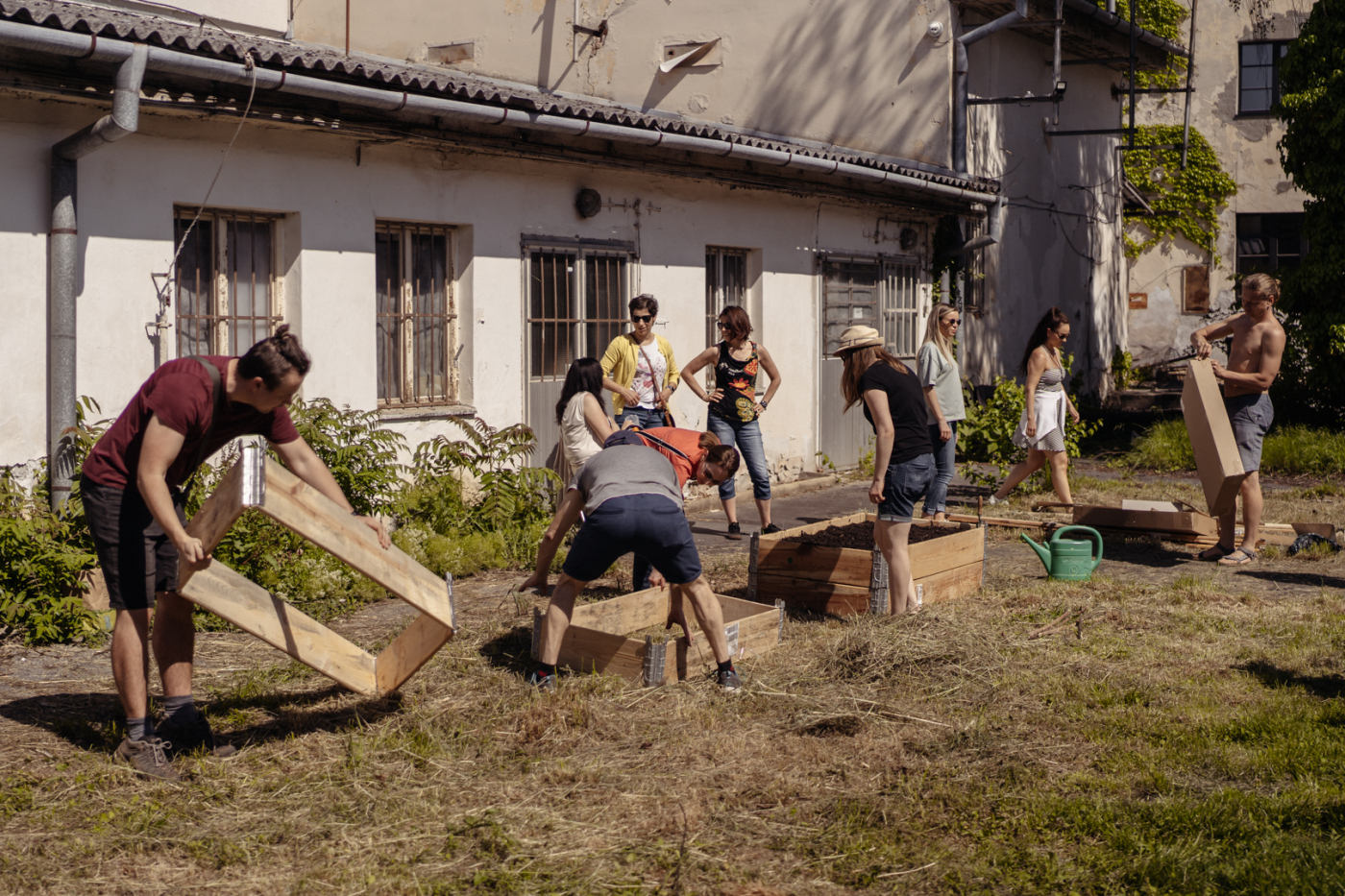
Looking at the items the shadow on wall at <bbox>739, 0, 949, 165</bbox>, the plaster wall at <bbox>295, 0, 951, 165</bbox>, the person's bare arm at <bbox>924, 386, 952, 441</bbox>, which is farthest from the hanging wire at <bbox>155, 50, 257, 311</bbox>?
the shadow on wall at <bbox>739, 0, 949, 165</bbox>

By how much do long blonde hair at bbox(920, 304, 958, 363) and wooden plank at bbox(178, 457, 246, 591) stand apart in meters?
6.44

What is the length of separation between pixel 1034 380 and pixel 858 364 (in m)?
4.14

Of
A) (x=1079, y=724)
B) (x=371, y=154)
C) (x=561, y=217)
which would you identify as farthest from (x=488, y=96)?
(x=1079, y=724)

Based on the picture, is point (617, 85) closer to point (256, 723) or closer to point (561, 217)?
point (561, 217)

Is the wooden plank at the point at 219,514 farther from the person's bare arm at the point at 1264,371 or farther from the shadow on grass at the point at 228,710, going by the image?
the person's bare arm at the point at 1264,371

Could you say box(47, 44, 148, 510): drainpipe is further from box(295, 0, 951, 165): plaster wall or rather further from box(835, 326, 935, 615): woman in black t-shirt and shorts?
box(295, 0, 951, 165): plaster wall

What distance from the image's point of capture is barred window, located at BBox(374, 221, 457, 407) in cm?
944

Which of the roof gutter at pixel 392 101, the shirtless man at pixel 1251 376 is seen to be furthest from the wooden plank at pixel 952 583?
the roof gutter at pixel 392 101

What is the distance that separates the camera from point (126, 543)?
472 centimetres

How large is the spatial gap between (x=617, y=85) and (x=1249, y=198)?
1637cm

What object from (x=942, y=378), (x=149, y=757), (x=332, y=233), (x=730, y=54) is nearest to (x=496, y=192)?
(x=332, y=233)

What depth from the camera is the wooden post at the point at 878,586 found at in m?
7.11

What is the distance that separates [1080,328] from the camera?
21188mm

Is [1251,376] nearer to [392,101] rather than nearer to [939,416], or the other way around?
[939,416]
